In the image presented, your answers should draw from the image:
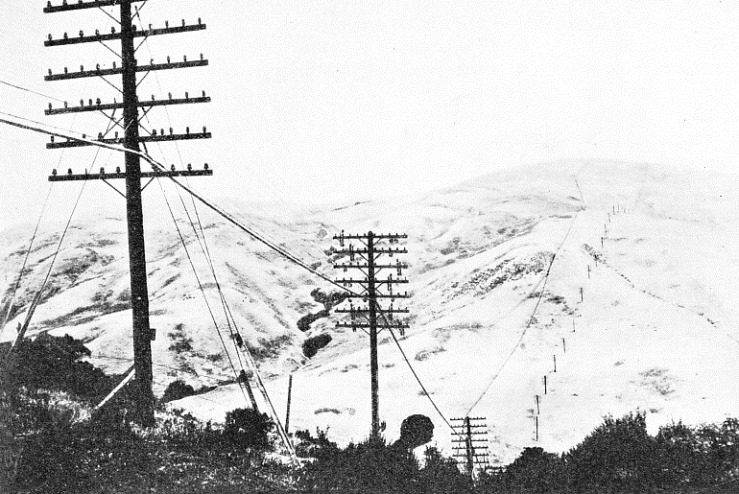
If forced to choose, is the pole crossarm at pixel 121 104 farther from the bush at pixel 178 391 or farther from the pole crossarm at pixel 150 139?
the bush at pixel 178 391

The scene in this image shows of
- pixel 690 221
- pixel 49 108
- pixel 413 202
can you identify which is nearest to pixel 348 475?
pixel 49 108

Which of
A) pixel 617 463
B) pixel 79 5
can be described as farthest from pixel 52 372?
pixel 617 463

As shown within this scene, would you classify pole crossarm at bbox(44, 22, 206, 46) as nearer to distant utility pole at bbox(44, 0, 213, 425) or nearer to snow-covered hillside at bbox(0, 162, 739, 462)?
distant utility pole at bbox(44, 0, 213, 425)

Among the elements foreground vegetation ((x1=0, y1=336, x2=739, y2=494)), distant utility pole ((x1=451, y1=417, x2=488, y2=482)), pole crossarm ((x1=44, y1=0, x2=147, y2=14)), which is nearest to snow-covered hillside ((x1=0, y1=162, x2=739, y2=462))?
distant utility pole ((x1=451, y1=417, x2=488, y2=482))

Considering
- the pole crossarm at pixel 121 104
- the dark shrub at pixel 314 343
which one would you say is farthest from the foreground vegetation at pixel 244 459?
the dark shrub at pixel 314 343

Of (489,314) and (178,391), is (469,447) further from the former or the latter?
(489,314)

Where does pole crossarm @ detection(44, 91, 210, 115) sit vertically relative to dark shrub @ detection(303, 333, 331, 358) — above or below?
above

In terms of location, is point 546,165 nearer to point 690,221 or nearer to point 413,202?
point 413,202
